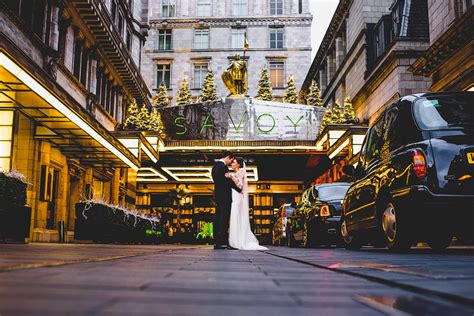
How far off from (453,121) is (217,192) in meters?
5.58

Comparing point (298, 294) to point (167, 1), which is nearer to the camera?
point (298, 294)

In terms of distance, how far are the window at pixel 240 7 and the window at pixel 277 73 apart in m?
7.21

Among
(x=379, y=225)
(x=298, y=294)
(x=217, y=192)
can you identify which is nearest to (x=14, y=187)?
(x=217, y=192)

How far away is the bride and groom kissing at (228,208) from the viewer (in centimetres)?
1216

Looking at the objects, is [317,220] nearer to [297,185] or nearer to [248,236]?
[248,236]

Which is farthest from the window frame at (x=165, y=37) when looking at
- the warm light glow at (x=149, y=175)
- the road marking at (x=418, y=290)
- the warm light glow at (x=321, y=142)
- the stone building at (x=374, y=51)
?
the road marking at (x=418, y=290)

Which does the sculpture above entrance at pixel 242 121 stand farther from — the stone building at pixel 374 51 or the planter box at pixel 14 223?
the planter box at pixel 14 223

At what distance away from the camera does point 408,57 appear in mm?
28828

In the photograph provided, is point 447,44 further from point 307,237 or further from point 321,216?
point 307,237

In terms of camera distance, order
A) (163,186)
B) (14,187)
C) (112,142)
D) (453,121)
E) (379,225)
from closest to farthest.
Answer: (453,121) → (379,225) → (14,187) → (112,142) → (163,186)

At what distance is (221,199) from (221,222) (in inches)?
19.0

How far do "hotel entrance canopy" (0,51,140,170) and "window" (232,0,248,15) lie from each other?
4733cm

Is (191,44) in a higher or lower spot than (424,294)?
higher

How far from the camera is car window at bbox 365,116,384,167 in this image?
9234 mm
